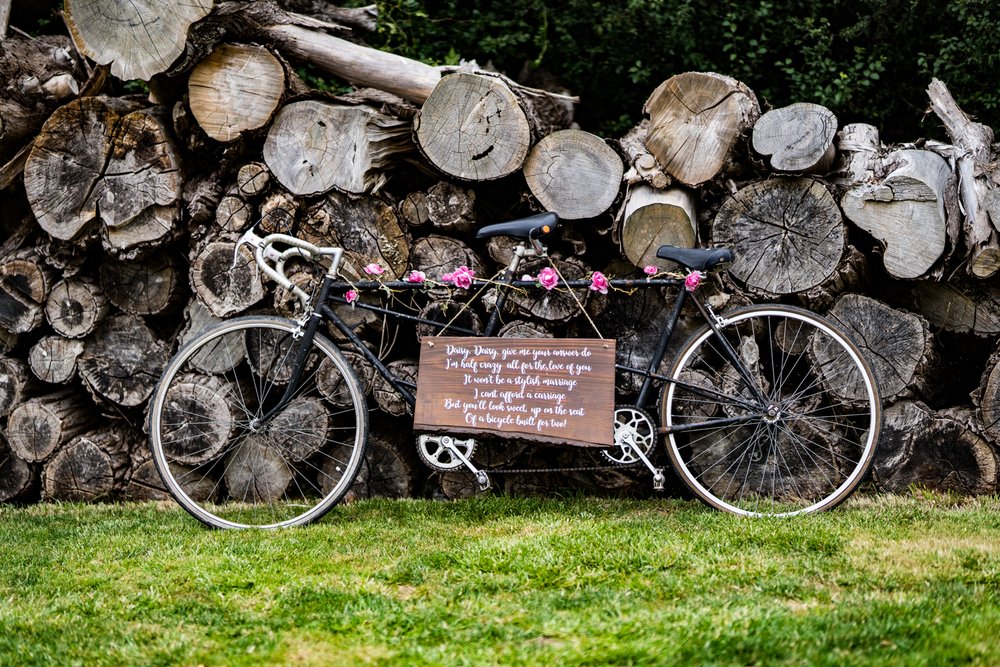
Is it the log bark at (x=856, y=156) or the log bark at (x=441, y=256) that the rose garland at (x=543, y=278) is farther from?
the log bark at (x=856, y=156)

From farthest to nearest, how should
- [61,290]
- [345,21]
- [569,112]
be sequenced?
[569,112], [345,21], [61,290]

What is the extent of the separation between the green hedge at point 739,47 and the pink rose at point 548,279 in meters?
2.54

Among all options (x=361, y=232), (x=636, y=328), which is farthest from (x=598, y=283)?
(x=361, y=232)

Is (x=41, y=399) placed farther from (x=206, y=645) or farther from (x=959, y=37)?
(x=959, y=37)

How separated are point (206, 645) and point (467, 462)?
63.0 inches

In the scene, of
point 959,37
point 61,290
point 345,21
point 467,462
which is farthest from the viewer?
point 959,37

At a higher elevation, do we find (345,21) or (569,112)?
(345,21)

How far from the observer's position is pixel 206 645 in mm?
2537

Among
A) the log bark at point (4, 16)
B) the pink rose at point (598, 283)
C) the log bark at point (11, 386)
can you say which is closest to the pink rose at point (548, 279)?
the pink rose at point (598, 283)

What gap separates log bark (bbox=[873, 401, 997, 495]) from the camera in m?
4.08

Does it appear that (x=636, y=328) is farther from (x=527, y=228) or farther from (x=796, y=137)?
(x=796, y=137)

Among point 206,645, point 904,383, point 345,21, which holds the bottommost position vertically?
point 206,645

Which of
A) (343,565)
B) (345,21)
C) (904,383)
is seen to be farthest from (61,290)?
(904,383)

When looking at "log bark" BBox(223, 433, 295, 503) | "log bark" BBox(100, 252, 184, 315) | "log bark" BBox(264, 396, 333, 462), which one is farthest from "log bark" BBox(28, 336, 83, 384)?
"log bark" BBox(264, 396, 333, 462)
